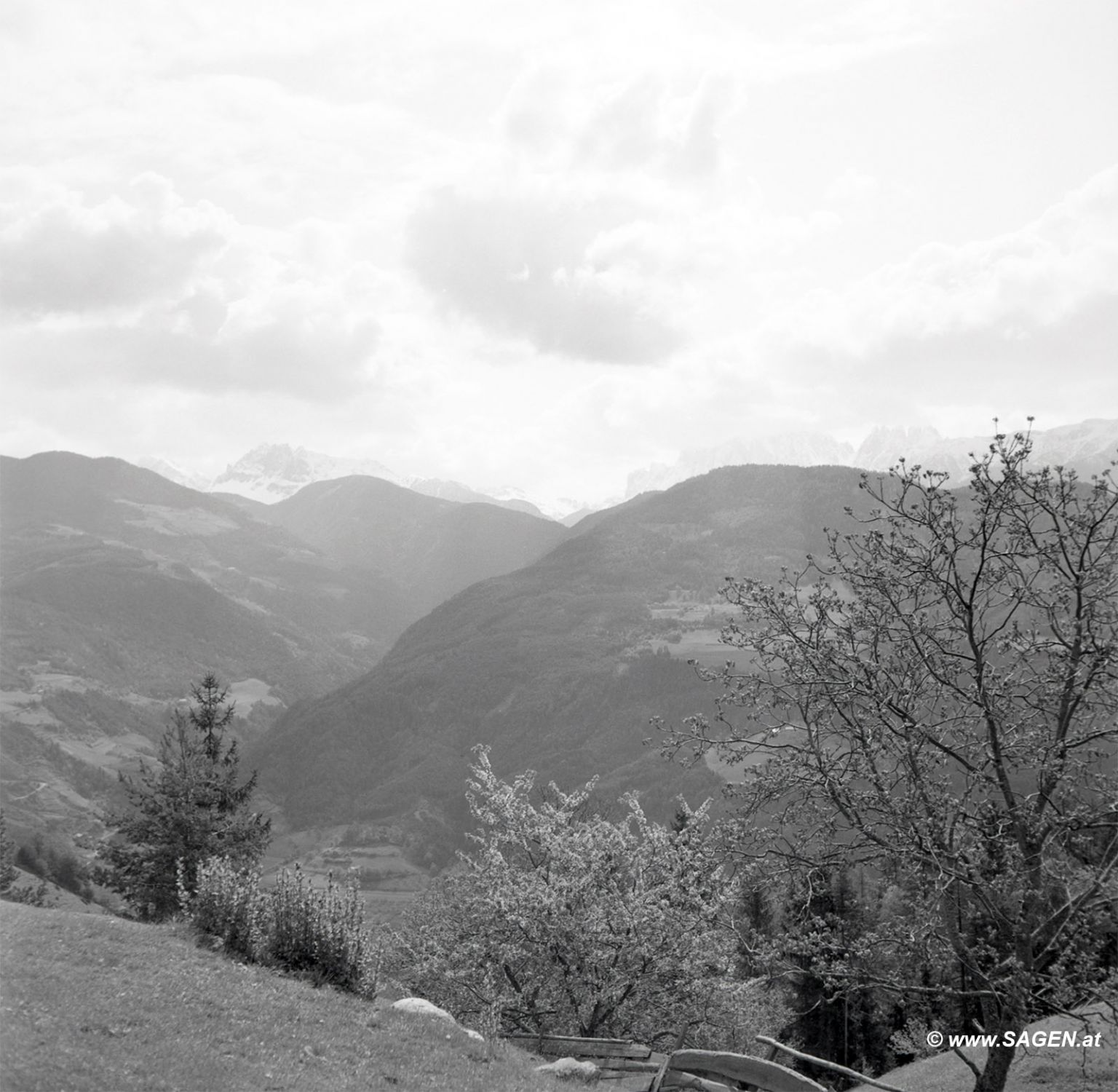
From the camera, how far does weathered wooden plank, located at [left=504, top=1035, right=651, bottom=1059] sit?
18672 mm

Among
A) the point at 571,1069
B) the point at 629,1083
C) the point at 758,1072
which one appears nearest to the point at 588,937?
the point at 571,1069

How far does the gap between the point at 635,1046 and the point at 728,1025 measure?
521 inches

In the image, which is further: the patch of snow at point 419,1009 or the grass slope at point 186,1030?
the patch of snow at point 419,1009

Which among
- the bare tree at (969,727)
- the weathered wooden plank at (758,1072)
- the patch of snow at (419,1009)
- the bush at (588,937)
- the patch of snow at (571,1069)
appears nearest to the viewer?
the bare tree at (969,727)

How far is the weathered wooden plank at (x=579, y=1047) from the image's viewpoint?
18672 mm

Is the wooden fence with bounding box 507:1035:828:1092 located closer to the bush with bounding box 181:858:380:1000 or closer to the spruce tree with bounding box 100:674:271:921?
the bush with bounding box 181:858:380:1000

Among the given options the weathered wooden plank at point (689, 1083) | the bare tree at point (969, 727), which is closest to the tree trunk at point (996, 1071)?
the bare tree at point (969, 727)

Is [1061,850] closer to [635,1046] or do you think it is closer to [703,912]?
[635,1046]

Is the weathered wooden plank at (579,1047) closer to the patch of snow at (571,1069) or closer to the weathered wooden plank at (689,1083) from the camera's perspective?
the patch of snow at (571,1069)

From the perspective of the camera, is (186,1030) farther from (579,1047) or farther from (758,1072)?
(579,1047)

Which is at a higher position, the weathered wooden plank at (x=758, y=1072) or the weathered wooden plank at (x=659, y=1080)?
the weathered wooden plank at (x=758, y=1072)

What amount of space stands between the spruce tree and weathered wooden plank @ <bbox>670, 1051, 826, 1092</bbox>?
25430 millimetres

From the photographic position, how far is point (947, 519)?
49.3 ft

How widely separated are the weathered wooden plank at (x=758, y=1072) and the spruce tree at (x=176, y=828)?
25.4m
